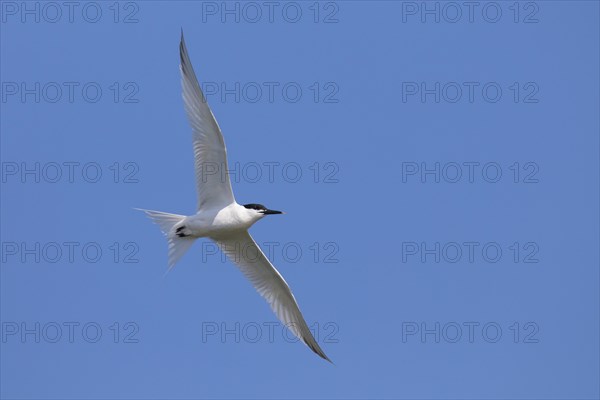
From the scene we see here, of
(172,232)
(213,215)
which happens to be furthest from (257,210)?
(172,232)

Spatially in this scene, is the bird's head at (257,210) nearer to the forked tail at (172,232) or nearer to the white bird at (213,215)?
the white bird at (213,215)

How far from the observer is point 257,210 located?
13.0 metres

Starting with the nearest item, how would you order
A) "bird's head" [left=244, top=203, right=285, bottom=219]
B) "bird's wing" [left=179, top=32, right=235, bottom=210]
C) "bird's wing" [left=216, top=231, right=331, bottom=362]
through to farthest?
1. "bird's wing" [left=179, top=32, right=235, bottom=210]
2. "bird's head" [left=244, top=203, right=285, bottom=219]
3. "bird's wing" [left=216, top=231, right=331, bottom=362]

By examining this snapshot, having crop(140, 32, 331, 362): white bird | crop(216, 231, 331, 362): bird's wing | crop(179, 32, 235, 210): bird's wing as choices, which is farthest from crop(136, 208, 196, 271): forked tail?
crop(216, 231, 331, 362): bird's wing

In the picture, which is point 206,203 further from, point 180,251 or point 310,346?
point 310,346

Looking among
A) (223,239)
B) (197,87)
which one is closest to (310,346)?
(223,239)

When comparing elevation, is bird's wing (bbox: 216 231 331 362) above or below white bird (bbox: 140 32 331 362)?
below

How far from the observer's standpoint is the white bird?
12.4 meters

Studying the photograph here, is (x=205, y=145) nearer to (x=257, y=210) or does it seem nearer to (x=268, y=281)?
(x=257, y=210)

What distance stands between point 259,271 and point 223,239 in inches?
29.7

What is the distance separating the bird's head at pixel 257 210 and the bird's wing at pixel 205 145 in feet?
0.82

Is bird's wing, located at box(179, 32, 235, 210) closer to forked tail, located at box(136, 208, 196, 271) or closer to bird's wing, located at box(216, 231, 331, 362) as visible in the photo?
forked tail, located at box(136, 208, 196, 271)

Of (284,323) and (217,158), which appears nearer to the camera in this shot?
(217,158)

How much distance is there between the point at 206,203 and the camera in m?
13.0
